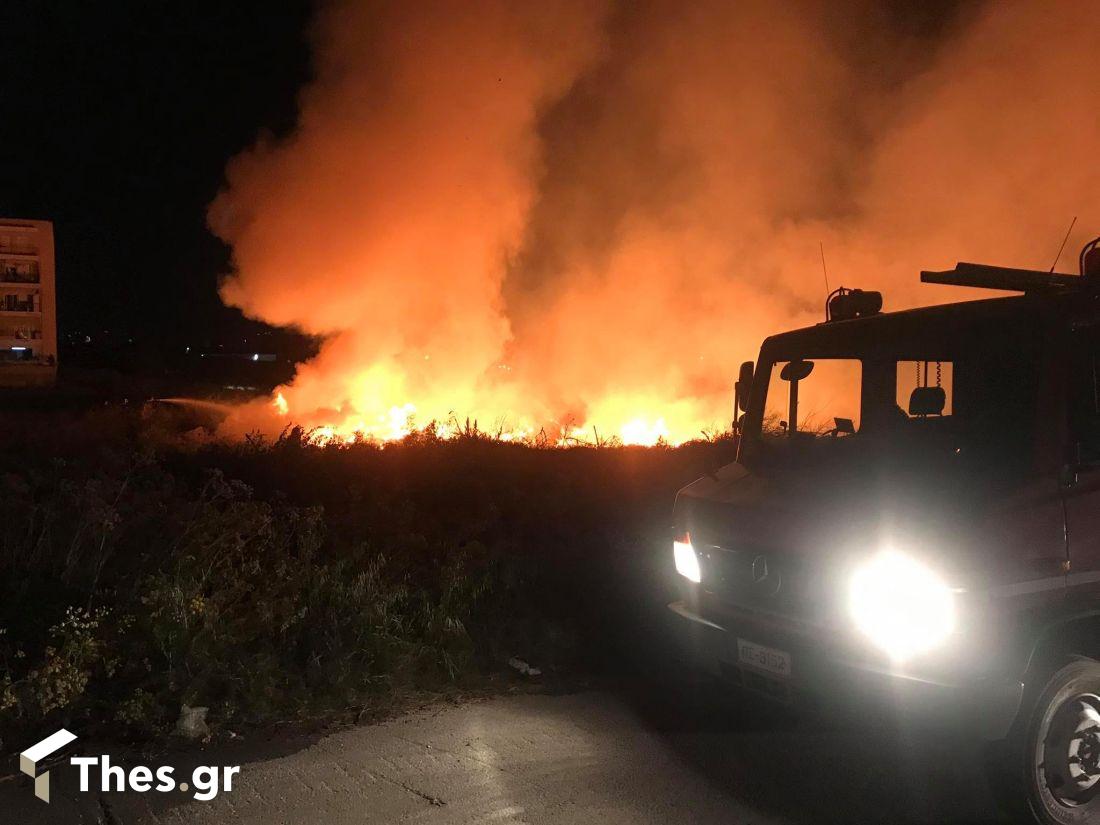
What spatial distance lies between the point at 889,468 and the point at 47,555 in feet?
16.9

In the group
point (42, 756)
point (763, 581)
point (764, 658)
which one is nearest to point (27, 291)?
point (42, 756)

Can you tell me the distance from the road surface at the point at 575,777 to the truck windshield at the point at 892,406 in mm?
1364

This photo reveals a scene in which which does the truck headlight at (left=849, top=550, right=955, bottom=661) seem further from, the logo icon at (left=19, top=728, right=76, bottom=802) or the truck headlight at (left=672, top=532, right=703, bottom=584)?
the logo icon at (left=19, top=728, right=76, bottom=802)

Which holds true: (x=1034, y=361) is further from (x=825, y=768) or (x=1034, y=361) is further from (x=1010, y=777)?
(x=825, y=768)

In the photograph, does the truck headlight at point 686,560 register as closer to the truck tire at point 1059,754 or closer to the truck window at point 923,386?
the truck window at point 923,386

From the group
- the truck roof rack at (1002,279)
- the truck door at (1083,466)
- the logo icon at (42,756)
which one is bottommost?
the logo icon at (42,756)

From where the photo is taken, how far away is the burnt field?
475cm

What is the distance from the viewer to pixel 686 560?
4844mm

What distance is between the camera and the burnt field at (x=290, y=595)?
15.6 ft

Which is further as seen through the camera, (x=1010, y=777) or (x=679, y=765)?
(x=679, y=765)

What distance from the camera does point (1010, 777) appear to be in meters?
3.63

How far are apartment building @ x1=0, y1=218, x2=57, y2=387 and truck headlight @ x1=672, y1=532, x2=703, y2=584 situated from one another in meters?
60.8

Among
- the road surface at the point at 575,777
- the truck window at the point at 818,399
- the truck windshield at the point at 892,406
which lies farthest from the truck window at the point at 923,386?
the road surface at the point at 575,777

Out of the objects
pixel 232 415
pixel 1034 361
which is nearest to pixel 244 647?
pixel 1034 361
